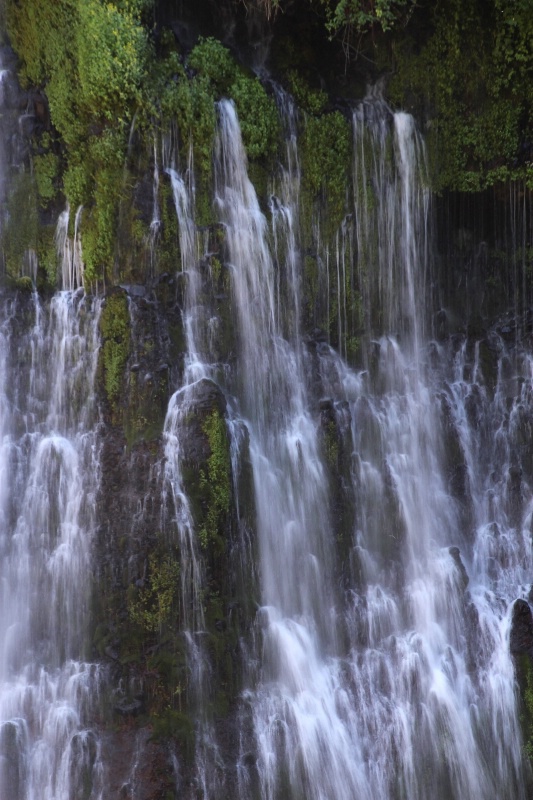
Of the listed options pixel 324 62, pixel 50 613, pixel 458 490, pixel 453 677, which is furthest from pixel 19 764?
pixel 324 62

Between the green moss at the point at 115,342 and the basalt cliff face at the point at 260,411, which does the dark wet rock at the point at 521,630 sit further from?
the green moss at the point at 115,342

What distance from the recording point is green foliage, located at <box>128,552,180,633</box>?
33.7ft

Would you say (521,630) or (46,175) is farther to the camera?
(46,175)

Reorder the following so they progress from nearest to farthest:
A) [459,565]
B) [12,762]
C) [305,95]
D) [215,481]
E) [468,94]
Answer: [12,762] < [215,481] < [459,565] < [305,95] < [468,94]

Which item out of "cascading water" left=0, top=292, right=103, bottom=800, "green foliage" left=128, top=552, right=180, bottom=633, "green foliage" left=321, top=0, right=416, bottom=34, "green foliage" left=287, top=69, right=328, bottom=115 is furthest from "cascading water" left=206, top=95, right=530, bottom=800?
"cascading water" left=0, top=292, right=103, bottom=800

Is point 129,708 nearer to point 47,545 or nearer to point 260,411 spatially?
point 47,545

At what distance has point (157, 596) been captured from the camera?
1029 cm

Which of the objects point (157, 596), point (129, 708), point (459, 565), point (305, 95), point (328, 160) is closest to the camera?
point (129, 708)

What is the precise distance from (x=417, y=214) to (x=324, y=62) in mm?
3208

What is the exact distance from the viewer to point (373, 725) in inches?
411

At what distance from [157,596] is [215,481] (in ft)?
5.58

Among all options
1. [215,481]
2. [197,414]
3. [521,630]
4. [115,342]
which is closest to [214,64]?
[115,342]

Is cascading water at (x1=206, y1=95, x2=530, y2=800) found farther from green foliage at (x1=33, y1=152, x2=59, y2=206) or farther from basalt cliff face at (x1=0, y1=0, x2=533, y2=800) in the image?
green foliage at (x1=33, y1=152, x2=59, y2=206)

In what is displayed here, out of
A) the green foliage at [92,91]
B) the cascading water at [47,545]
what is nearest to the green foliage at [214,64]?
the green foliage at [92,91]
